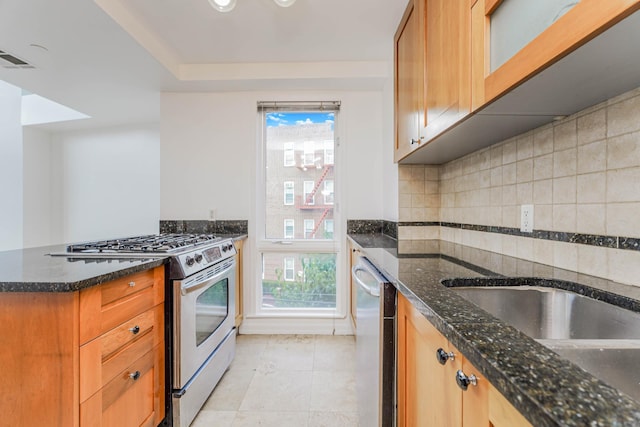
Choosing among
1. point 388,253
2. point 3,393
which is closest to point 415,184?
point 388,253

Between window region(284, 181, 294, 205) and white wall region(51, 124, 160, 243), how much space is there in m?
1.86

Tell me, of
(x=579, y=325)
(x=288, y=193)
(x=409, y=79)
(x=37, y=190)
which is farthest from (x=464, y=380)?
(x=37, y=190)

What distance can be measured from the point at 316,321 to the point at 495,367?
2431 mm

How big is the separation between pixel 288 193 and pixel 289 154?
373 millimetres

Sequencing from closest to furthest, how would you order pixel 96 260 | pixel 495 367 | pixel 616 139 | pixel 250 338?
pixel 495 367
pixel 616 139
pixel 96 260
pixel 250 338

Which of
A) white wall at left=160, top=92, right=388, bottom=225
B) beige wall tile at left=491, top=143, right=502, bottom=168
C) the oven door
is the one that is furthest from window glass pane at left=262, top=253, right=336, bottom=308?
Result: beige wall tile at left=491, top=143, right=502, bottom=168

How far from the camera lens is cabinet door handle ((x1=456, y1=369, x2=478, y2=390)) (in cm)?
59

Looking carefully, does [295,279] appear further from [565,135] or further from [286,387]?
[565,135]

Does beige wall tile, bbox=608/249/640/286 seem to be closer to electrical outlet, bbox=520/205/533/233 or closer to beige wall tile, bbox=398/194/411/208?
electrical outlet, bbox=520/205/533/233

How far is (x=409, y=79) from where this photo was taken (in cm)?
171

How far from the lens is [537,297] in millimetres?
986

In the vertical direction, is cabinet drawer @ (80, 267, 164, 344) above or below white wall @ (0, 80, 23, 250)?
below

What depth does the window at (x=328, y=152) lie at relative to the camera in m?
2.86

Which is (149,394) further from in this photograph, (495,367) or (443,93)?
(443,93)
